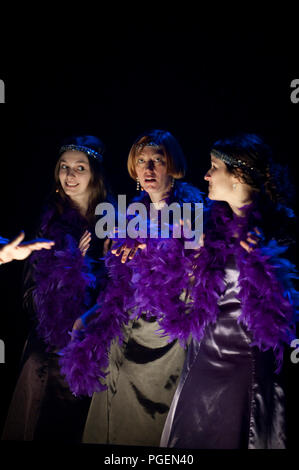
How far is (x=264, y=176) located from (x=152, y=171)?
658 mm

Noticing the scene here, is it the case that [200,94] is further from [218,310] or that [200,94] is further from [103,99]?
[218,310]

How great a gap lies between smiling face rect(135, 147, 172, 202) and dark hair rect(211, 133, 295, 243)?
1.69 feet

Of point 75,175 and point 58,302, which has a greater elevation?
point 75,175

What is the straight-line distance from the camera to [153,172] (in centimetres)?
231

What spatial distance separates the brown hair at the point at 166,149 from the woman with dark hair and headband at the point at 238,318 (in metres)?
0.43

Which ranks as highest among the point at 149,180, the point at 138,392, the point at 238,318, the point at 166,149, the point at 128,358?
the point at 166,149

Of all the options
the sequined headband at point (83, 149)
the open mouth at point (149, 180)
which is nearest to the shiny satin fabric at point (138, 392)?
the open mouth at point (149, 180)

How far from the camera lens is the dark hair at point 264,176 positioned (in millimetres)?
1863

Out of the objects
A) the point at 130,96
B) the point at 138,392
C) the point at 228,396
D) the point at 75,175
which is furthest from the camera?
the point at 130,96

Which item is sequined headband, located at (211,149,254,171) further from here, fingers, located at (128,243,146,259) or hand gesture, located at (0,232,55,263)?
hand gesture, located at (0,232,55,263)

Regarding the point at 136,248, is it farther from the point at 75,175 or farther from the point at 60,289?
the point at 75,175

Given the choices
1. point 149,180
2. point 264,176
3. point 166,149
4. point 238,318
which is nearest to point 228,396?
point 238,318

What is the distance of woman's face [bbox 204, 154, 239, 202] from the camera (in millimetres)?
1886

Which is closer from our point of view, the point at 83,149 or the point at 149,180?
the point at 149,180
